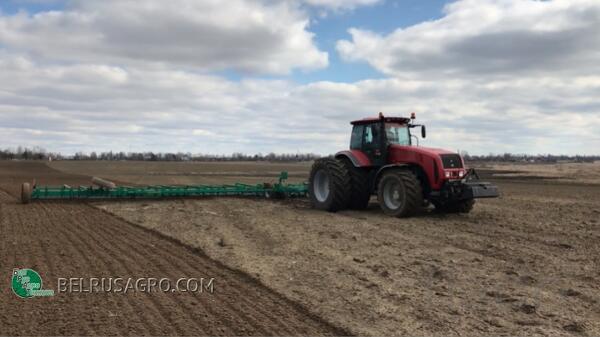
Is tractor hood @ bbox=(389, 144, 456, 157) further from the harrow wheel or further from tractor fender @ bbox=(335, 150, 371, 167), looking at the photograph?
the harrow wheel

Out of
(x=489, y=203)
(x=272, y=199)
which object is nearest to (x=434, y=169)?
(x=489, y=203)

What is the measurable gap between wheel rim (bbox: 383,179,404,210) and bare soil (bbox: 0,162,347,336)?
5522 millimetres

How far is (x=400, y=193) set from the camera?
12.2 m

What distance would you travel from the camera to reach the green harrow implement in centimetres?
1512

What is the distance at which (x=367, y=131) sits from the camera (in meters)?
13.8

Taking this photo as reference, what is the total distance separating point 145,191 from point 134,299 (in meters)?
10.7

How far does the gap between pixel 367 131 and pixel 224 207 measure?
4407mm

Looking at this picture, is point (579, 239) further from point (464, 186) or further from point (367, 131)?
point (367, 131)

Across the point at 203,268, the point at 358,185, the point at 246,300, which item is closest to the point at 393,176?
the point at 358,185

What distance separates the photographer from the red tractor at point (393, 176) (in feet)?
38.8

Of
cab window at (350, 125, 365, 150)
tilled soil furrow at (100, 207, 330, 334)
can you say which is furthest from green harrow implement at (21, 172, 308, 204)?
tilled soil furrow at (100, 207, 330, 334)

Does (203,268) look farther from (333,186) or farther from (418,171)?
(418,171)

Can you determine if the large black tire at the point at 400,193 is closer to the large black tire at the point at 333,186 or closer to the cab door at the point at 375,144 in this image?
the cab door at the point at 375,144

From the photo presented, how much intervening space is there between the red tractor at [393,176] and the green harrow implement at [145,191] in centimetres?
246
